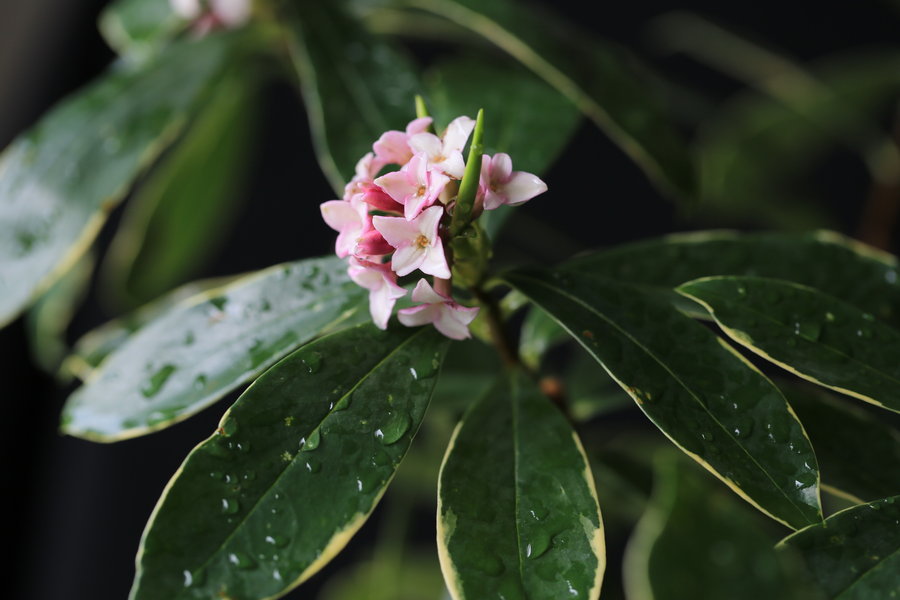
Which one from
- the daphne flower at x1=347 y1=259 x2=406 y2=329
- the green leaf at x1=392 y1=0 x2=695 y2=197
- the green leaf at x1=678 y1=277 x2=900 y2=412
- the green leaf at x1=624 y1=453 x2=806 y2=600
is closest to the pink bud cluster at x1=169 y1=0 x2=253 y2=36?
the green leaf at x1=392 y1=0 x2=695 y2=197

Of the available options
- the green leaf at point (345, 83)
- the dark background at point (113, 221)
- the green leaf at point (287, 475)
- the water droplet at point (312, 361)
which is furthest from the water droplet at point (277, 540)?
the dark background at point (113, 221)

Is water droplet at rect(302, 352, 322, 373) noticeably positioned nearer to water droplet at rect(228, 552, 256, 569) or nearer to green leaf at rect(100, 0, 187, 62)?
water droplet at rect(228, 552, 256, 569)

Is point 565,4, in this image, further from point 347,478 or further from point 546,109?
point 347,478

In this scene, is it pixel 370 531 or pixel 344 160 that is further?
pixel 370 531

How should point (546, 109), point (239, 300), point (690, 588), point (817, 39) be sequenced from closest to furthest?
1. point (690, 588)
2. point (239, 300)
3. point (546, 109)
4. point (817, 39)

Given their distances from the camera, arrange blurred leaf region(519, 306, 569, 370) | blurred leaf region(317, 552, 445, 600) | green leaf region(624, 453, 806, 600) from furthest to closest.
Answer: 1. blurred leaf region(317, 552, 445, 600)
2. blurred leaf region(519, 306, 569, 370)
3. green leaf region(624, 453, 806, 600)

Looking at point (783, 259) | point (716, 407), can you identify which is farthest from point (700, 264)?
point (716, 407)
